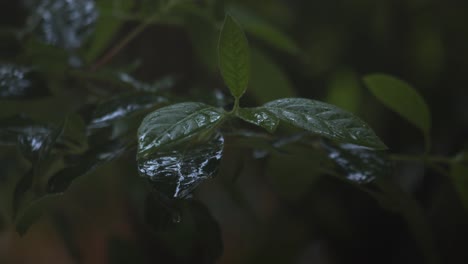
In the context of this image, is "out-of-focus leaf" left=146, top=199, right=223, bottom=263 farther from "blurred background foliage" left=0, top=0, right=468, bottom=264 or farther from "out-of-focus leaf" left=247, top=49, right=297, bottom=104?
"out-of-focus leaf" left=247, top=49, right=297, bottom=104

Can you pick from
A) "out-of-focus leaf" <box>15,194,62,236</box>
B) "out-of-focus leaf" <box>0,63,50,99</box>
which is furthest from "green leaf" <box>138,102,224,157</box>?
"out-of-focus leaf" <box>0,63,50,99</box>

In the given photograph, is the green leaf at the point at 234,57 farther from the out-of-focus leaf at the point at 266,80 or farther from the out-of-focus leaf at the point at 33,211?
the out-of-focus leaf at the point at 266,80

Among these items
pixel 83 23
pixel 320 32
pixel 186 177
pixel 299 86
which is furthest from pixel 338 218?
pixel 186 177

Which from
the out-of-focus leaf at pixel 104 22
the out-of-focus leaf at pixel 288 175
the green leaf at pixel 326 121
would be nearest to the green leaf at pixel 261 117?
the green leaf at pixel 326 121

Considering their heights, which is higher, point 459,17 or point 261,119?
point 261,119

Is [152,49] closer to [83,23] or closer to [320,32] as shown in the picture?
[320,32]

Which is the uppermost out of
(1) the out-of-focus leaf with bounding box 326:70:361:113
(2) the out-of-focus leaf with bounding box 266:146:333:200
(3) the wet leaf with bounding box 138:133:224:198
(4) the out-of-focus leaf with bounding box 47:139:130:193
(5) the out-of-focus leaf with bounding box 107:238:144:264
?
(3) the wet leaf with bounding box 138:133:224:198

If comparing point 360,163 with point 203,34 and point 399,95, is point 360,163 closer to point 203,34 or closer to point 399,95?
point 399,95
